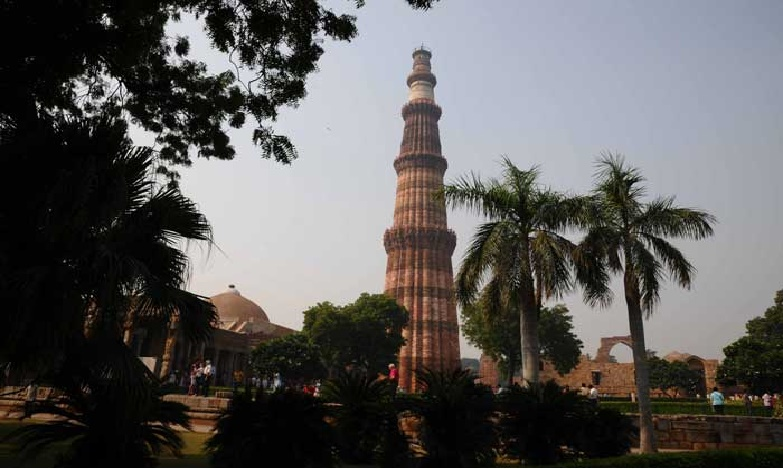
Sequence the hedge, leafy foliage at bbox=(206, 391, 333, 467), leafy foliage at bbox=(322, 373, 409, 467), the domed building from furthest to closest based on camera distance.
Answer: the domed building → the hedge → leafy foliage at bbox=(322, 373, 409, 467) → leafy foliage at bbox=(206, 391, 333, 467)

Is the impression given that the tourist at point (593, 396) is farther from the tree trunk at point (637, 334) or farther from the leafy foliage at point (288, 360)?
the leafy foliage at point (288, 360)

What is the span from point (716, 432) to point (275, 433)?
1266cm

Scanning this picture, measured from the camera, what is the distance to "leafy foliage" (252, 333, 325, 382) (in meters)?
36.1

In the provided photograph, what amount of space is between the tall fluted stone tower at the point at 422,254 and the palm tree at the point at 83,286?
46308 millimetres

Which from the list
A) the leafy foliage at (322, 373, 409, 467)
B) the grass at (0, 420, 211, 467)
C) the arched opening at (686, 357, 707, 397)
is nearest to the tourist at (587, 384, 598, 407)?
the leafy foliage at (322, 373, 409, 467)

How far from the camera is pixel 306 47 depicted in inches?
351

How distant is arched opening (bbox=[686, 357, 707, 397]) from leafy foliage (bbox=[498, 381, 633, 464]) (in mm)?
60400

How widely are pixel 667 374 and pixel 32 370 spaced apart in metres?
64.7

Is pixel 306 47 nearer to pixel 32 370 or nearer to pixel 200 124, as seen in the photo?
pixel 200 124

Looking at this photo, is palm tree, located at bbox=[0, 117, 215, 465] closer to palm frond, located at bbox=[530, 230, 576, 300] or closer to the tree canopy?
the tree canopy

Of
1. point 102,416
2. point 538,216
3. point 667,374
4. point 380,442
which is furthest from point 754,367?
point 102,416

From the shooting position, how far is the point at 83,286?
20.6 feet

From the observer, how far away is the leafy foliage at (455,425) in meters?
7.44

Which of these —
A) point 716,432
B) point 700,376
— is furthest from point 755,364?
point 700,376
